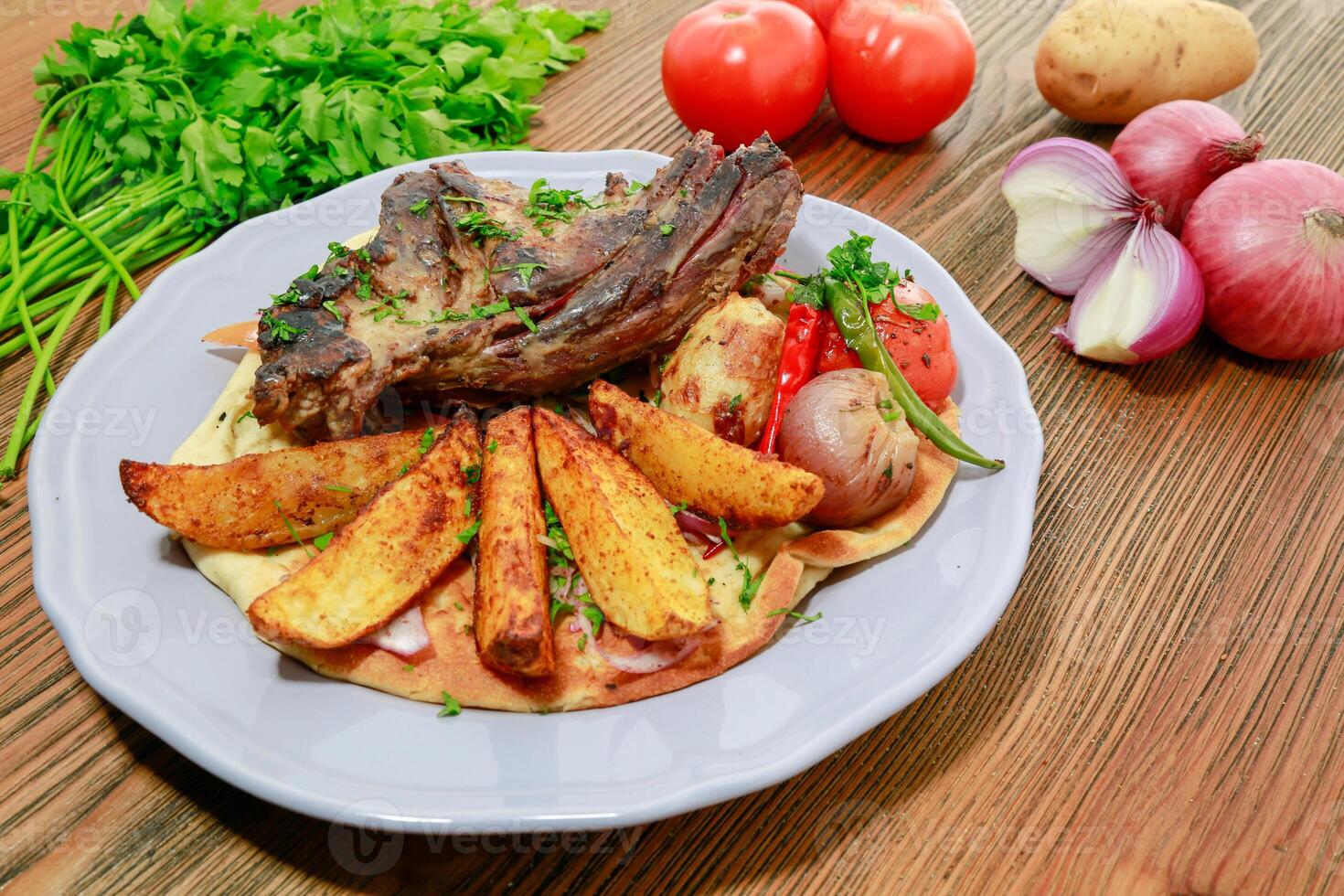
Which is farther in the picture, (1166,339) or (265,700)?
(1166,339)

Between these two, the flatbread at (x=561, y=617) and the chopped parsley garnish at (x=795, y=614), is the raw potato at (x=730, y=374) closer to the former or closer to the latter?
the flatbread at (x=561, y=617)

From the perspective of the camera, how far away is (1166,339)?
4176mm

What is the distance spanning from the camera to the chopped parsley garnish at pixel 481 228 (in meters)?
3.54

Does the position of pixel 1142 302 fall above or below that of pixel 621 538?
below

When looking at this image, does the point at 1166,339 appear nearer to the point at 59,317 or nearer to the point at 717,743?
the point at 717,743

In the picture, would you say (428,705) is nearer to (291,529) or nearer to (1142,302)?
(291,529)

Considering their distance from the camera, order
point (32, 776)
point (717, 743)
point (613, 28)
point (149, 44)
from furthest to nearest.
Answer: point (613, 28) < point (149, 44) < point (32, 776) < point (717, 743)

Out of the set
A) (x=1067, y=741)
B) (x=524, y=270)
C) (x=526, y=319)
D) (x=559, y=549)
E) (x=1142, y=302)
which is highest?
(x=524, y=270)

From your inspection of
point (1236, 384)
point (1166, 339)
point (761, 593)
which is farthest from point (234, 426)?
point (1236, 384)

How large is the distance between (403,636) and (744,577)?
3.41ft

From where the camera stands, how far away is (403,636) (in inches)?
113

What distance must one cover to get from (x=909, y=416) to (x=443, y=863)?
2.04 meters

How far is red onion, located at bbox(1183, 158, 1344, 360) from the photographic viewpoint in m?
4.01

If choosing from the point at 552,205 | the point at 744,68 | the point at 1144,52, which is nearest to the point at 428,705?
the point at 552,205
